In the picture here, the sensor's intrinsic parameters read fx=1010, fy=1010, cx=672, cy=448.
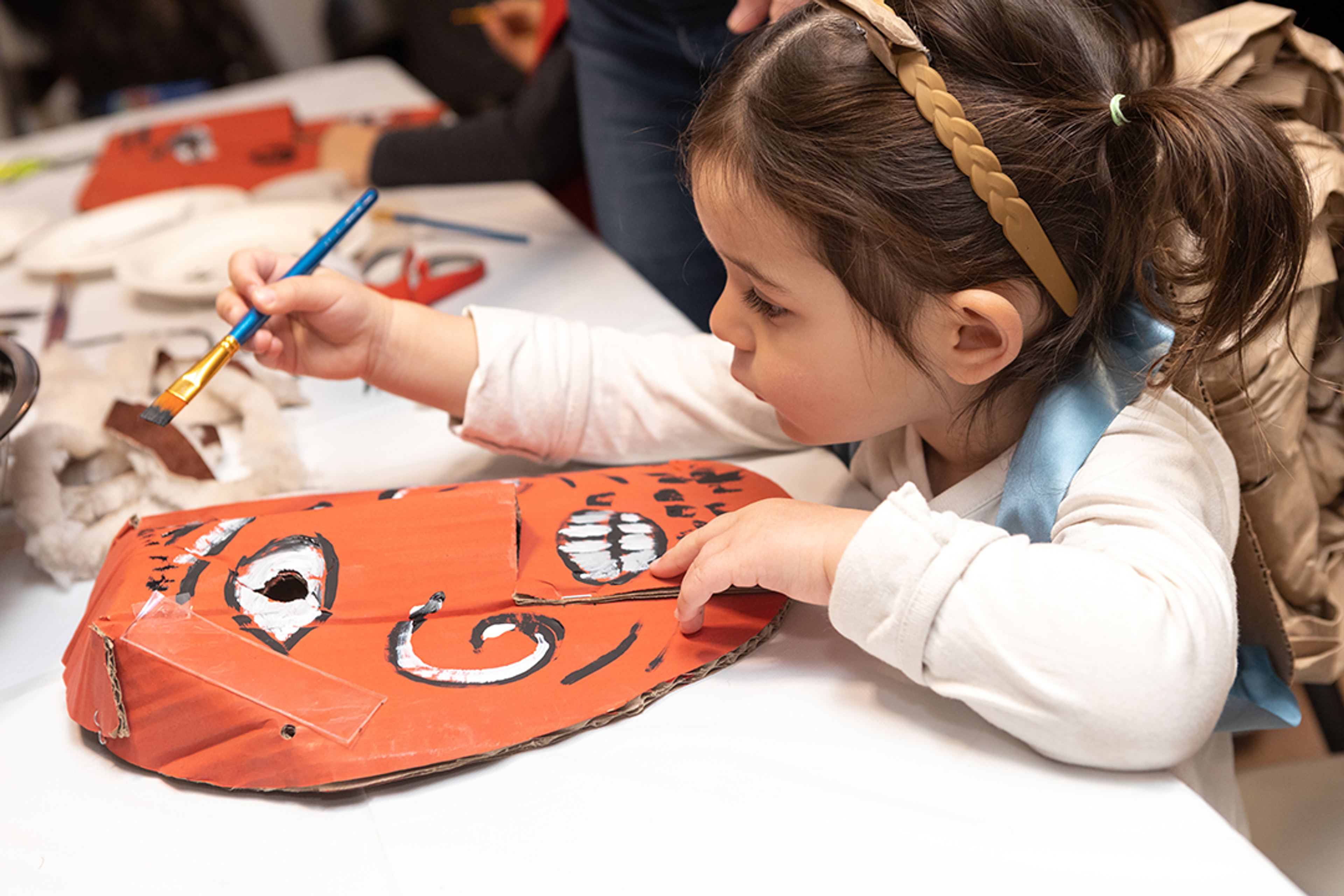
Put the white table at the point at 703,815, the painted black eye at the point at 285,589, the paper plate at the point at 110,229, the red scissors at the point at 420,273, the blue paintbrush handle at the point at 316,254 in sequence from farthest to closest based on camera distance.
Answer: the paper plate at the point at 110,229 → the red scissors at the point at 420,273 → the blue paintbrush handle at the point at 316,254 → the painted black eye at the point at 285,589 → the white table at the point at 703,815

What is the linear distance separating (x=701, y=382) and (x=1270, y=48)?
Answer: 447mm

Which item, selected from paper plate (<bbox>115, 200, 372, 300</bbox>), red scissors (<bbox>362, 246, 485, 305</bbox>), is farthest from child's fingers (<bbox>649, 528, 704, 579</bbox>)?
paper plate (<bbox>115, 200, 372, 300</bbox>)

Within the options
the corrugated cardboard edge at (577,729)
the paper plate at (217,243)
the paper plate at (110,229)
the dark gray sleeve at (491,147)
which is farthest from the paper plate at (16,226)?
the corrugated cardboard edge at (577,729)

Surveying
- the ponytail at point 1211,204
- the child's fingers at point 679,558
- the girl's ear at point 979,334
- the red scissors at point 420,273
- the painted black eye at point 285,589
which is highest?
the ponytail at point 1211,204

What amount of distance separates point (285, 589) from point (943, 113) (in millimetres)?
454

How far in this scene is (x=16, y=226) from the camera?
1292 mm

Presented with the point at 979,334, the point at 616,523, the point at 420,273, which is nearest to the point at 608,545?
the point at 616,523

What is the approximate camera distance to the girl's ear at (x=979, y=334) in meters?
0.56

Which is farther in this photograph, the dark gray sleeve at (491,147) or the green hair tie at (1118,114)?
the dark gray sleeve at (491,147)

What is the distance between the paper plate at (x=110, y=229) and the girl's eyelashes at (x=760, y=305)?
34.5 inches

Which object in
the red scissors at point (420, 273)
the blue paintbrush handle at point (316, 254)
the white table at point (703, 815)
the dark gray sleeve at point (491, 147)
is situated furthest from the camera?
the dark gray sleeve at point (491, 147)

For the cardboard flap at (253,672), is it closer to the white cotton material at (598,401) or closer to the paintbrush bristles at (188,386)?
the paintbrush bristles at (188,386)

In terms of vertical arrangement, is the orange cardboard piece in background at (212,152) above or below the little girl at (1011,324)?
below

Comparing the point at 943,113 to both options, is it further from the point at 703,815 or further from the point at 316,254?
the point at 316,254
